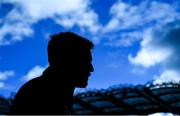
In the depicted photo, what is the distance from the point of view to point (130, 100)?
87.4 ft

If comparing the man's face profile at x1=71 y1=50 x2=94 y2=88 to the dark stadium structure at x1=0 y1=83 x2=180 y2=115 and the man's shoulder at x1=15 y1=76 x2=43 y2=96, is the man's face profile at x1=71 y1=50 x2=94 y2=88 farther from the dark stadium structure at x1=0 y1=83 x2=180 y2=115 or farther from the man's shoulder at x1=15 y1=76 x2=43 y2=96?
the dark stadium structure at x1=0 y1=83 x2=180 y2=115

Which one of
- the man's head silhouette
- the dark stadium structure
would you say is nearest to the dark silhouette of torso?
the man's head silhouette

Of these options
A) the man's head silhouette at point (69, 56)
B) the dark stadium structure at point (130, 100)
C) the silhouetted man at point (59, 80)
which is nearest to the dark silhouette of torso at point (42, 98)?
the silhouetted man at point (59, 80)

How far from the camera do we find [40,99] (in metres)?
1.83

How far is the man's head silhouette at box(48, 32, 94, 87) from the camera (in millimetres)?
2088

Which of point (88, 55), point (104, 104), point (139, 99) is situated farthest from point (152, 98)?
point (88, 55)

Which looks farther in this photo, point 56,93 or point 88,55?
point 88,55

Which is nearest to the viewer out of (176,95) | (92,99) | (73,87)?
(73,87)

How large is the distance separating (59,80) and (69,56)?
7.7 inches

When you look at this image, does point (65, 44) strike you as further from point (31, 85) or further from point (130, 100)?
point (130, 100)

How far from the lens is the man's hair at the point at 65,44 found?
2109 mm

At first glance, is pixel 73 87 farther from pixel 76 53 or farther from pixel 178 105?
pixel 178 105

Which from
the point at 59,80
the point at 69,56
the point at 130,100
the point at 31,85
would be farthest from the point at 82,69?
the point at 130,100

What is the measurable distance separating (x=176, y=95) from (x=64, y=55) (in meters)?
23.7
